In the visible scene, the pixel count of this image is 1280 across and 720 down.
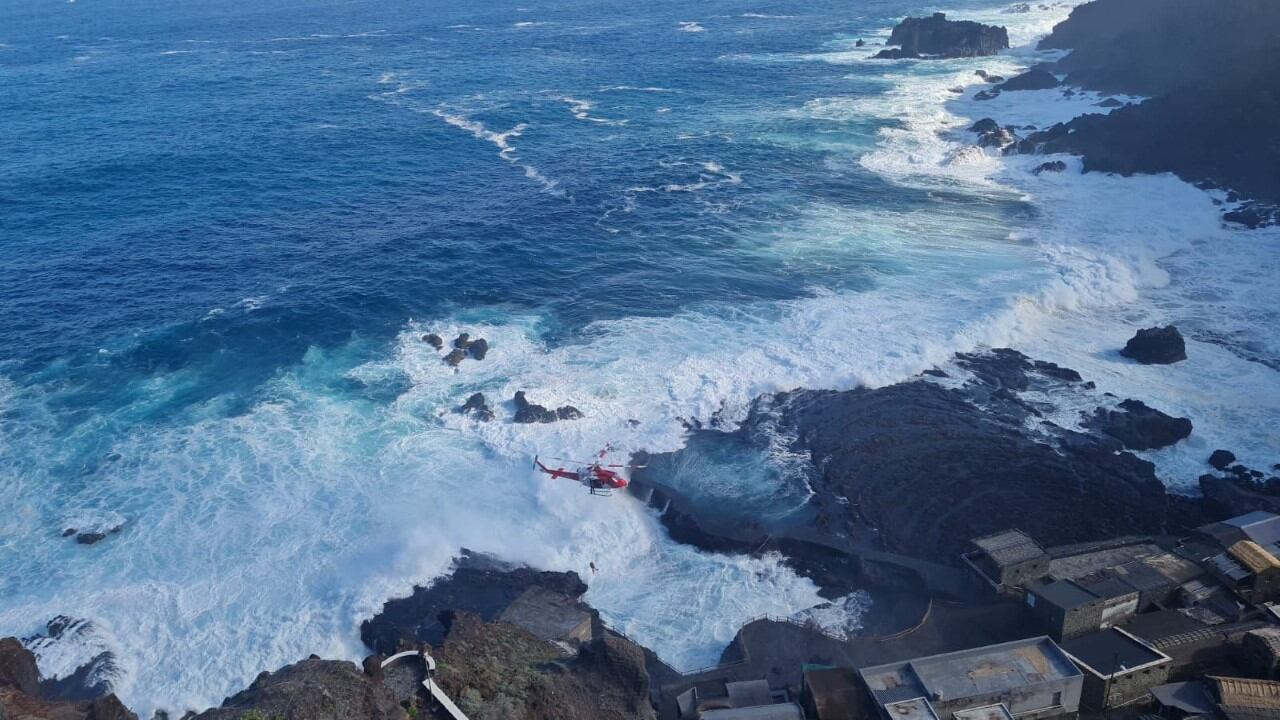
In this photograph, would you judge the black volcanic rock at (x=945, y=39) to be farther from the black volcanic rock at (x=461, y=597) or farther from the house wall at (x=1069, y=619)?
the black volcanic rock at (x=461, y=597)

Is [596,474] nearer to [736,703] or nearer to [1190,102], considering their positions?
[736,703]

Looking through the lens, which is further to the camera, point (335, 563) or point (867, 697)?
point (335, 563)

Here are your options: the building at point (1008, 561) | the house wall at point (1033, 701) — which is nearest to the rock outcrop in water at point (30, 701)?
the house wall at point (1033, 701)

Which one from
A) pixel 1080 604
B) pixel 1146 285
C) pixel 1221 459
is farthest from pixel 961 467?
pixel 1146 285

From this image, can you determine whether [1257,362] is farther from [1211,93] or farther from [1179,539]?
[1211,93]

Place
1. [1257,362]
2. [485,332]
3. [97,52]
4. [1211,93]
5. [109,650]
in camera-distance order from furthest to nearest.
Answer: [97,52]
[1211,93]
[485,332]
[1257,362]
[109,650]

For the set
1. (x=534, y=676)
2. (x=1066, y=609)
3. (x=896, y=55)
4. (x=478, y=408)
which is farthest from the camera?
(x=896, y=55)

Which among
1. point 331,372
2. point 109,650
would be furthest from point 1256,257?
point 109,650
